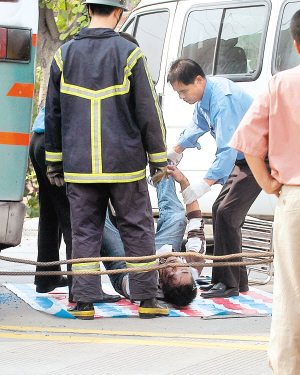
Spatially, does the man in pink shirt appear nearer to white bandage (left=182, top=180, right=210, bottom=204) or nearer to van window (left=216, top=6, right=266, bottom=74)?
white bandage (left=182, top=180, right=210, bottom=204)

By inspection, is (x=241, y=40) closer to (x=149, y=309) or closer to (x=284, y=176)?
(x=149, y=309)

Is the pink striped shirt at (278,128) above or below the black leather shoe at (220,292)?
above

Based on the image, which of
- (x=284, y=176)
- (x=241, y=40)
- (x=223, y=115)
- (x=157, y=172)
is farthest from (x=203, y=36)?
(x=284, y=176)

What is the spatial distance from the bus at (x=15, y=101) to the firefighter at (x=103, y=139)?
0.34 m

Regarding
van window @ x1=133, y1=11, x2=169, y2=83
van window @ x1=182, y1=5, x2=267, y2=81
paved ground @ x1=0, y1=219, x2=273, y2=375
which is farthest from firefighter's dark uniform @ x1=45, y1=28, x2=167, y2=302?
van window @ x1=133, y1=11, x2=169, y2=83

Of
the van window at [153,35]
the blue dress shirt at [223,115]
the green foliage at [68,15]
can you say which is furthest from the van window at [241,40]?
the green foliage at [68,15]

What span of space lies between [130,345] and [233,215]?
1626mm

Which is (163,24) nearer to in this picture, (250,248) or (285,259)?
(250,248)

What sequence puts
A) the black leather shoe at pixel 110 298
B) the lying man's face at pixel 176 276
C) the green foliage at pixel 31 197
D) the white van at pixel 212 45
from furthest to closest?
the green foliage at pixel 31 197 < the white van at pixel 212 45 < the black leather shoe at pixel 110 298 < the lying man's face at pixel 176 276

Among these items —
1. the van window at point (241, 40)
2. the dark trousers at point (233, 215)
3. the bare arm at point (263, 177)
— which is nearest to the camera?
the bare arm at point (263, 177)

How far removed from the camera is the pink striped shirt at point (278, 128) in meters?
2.28

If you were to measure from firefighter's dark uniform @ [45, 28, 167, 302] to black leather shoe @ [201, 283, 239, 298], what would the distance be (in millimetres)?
790

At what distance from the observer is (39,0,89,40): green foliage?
28.9 ft

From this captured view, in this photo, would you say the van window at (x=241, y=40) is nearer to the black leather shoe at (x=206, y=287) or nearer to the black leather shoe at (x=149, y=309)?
the black leather shoe at (x=206, y=287)
